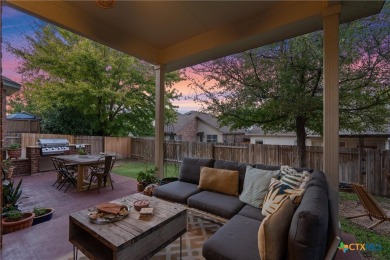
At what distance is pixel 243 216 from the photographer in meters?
2.24

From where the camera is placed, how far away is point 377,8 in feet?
7.63

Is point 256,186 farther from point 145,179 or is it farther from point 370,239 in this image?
point 145,179

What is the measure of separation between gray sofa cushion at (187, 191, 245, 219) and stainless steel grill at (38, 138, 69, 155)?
5764mm

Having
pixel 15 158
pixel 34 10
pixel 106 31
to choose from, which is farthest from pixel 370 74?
pixel 15 158

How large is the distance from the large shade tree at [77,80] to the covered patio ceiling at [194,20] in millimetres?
5822

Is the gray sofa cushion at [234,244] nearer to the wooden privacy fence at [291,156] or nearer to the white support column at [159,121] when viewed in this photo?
the white support column at [159,121]

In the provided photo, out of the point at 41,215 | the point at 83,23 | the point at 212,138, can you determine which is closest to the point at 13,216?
the point at 41,215

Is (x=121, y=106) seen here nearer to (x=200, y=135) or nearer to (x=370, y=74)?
(x=200, y=135)

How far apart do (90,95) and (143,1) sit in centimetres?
717

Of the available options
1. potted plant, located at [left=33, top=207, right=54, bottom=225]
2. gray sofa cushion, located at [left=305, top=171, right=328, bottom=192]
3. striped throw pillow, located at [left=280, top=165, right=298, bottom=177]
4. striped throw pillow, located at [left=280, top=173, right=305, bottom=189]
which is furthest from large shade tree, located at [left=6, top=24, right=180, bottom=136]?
gray sofa cushion, located at [left=305, top=171, right=328, bottom=192]

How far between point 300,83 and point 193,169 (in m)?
3.09

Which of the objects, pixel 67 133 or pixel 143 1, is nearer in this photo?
pixel 143 1

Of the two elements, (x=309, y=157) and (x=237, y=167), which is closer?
(x=237, y=167)

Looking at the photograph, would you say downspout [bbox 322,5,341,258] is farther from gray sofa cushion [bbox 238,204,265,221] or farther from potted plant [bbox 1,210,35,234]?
potted plant [bbox 1,210,35,234]
